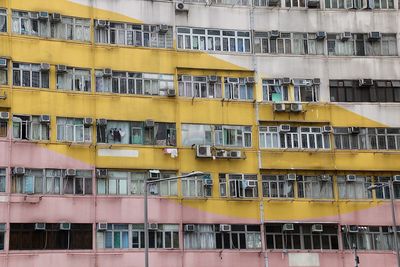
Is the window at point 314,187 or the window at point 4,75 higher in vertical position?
the window at point 4,75

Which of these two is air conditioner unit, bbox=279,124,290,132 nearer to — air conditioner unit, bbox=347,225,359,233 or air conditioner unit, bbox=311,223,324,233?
air conditioner unit, bbox=311,223,324,233

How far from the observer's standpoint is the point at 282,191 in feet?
129

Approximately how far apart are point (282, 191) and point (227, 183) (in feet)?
9.25

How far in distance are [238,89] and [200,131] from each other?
302cm

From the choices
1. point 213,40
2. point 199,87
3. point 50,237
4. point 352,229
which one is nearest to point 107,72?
point 199,87

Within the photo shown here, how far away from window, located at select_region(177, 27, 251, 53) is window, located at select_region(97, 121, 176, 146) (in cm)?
432

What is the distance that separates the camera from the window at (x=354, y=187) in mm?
39844

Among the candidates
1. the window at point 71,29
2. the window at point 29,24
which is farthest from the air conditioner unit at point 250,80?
the window at point 29,24

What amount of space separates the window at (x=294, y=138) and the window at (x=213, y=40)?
4362mm

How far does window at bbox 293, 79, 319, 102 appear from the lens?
4056cm

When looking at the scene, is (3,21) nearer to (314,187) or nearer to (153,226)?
(153,226)

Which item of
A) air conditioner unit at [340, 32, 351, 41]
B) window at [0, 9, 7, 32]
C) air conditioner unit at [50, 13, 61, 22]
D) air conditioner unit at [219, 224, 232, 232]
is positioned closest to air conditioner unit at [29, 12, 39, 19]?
air conditioner unit at [50, 13, 61, 22]

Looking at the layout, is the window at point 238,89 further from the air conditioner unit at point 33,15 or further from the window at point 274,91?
the air conditioner unit at point 33,15

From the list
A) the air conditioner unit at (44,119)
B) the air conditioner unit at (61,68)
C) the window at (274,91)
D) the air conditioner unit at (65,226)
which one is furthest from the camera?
the window at (274,91)
